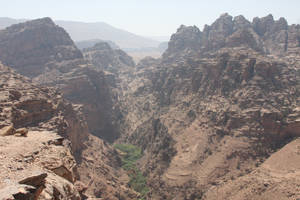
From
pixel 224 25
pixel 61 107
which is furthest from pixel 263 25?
pixel 61 107

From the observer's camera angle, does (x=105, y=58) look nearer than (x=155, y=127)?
No

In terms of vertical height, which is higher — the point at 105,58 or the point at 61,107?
the point at 105,58

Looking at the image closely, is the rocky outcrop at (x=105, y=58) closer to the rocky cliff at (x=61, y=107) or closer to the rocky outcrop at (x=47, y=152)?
the rocky cliff at (x=61, y=107)

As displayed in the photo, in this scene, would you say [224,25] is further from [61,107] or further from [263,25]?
[61,107]

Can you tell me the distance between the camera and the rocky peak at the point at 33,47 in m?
79.1

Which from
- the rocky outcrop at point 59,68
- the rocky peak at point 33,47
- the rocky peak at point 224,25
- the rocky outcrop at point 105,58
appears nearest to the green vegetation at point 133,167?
the rocky outcrop at point 59,68

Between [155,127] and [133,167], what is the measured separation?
→ 10.4m

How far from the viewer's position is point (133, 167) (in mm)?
55000

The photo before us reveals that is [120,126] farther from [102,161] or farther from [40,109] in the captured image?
[40,109]

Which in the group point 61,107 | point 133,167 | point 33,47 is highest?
point 33,47

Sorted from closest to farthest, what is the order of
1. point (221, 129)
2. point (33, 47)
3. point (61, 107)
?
point (61, 107) < point (221, 129) < point (33, 47)

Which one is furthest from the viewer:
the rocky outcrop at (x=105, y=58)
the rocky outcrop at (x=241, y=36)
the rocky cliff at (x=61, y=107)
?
the rocky outcrop at (x=105, y=58)

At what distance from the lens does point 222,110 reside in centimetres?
5125

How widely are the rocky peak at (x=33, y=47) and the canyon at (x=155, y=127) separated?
33 cm
